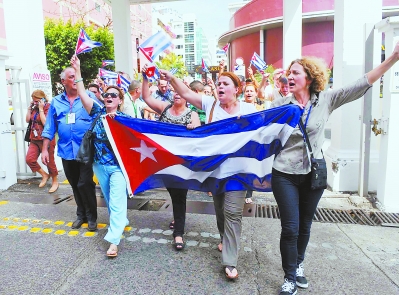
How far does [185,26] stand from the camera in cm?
14062

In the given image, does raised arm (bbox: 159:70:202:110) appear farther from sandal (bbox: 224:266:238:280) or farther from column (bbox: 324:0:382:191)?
column (bbox: 324:0:382:191)

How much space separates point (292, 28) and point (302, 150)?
683 centimetres

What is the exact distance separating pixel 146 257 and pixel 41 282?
0.99 meters

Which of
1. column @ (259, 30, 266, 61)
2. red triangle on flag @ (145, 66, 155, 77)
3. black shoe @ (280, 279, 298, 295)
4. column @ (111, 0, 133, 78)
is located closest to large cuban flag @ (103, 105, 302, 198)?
red triangle on flag @ (145, 66, 155, 77)

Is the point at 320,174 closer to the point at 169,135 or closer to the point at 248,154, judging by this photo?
the point at 248,154

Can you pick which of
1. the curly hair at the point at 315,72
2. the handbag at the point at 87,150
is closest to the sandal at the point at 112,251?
the handbag at the point at 87,150

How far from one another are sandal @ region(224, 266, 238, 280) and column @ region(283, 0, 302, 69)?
6602mm

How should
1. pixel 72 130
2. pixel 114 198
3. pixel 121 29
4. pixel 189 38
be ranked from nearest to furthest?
pixel 114 198, pixel 72 130, pixel 121 29, pixel 189 38

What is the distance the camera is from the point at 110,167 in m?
3.85

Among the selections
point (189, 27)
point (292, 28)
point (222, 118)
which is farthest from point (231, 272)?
point (189, 27)

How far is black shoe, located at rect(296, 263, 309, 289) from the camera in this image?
9.99 ft

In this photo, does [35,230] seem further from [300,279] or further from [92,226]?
[300,279]

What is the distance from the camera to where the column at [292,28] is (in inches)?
344

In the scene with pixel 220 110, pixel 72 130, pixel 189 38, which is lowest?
pixel 72 130
